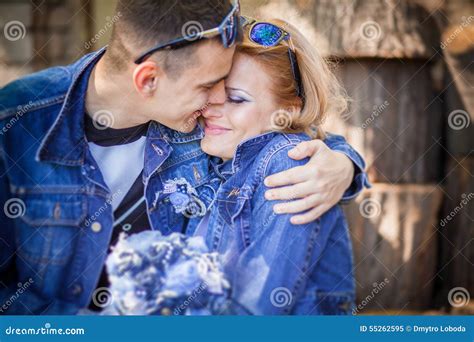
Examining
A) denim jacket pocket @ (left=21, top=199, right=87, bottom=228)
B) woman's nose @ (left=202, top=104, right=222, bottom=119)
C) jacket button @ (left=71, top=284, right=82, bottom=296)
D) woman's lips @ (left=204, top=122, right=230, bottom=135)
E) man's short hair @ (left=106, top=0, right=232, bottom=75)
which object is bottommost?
jacket button @ (left=71, top=284, right=82, bottom=296)

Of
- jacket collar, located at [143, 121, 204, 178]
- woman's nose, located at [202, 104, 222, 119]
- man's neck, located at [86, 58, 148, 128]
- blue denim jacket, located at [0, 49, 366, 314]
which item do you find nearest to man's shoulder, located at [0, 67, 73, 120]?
blue denim jacket, located at [0, 49, 366, 314]

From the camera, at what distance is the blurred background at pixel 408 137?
3277 mm

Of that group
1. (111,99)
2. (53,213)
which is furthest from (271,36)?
(53,213)

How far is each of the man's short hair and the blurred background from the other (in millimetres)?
794

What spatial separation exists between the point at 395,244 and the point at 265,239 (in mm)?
983

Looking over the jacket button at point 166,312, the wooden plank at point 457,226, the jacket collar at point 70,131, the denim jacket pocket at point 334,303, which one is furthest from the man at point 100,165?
the wooden plank at point 457,226

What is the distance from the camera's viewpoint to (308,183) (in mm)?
2635

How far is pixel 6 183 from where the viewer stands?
2689 millimetres

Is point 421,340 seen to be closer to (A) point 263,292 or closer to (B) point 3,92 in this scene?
(A) point 263,292

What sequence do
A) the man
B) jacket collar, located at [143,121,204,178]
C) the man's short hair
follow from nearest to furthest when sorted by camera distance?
the man's short hair
the man
jacket collar, located at [143,121,204,178]

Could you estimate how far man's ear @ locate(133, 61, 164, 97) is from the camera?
258cm

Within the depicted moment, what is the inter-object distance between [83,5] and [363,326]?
1933 millimetres

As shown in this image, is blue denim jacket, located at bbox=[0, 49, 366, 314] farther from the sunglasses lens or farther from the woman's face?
the sunglasses lens

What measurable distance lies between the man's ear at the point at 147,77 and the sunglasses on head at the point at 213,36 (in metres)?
0.03
